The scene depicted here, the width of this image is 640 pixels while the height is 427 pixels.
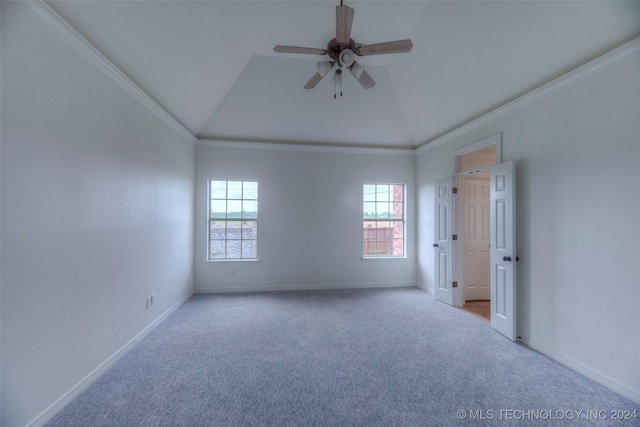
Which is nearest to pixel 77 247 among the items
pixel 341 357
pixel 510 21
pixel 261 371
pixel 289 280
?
pixel 261 371

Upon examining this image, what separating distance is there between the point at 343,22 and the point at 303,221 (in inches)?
131

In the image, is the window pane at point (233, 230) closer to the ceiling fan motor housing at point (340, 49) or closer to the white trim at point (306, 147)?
the white trim at point (306, 147)

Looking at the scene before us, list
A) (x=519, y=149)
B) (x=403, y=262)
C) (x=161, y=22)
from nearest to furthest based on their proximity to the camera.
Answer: (x=161, y=22)
(x=519, y=149)
(x=403, y=262)

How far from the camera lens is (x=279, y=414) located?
5.81ft

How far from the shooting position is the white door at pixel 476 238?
4234 mm

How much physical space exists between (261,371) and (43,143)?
92.3 inches

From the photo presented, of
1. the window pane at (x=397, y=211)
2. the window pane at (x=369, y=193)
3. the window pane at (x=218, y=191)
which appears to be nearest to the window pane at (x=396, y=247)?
the window pane at (x=397, y=211)

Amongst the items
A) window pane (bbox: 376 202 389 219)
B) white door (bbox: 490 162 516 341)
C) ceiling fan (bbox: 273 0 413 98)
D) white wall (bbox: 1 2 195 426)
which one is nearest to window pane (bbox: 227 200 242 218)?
white wall (bbox: 1 2 195 426)

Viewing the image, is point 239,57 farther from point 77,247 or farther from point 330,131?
point 77,247

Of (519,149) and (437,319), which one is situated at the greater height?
(519,149)

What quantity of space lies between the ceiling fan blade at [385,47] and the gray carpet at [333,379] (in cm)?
274

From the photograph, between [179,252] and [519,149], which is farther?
[179,252]

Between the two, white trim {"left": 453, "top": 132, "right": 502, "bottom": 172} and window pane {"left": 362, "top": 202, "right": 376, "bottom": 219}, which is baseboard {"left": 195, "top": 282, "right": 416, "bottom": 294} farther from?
white trim {"left": 453, "top": 132, "right": 502, "bottom": 172}

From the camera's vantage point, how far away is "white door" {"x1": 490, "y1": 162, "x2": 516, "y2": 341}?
2.86 meters
